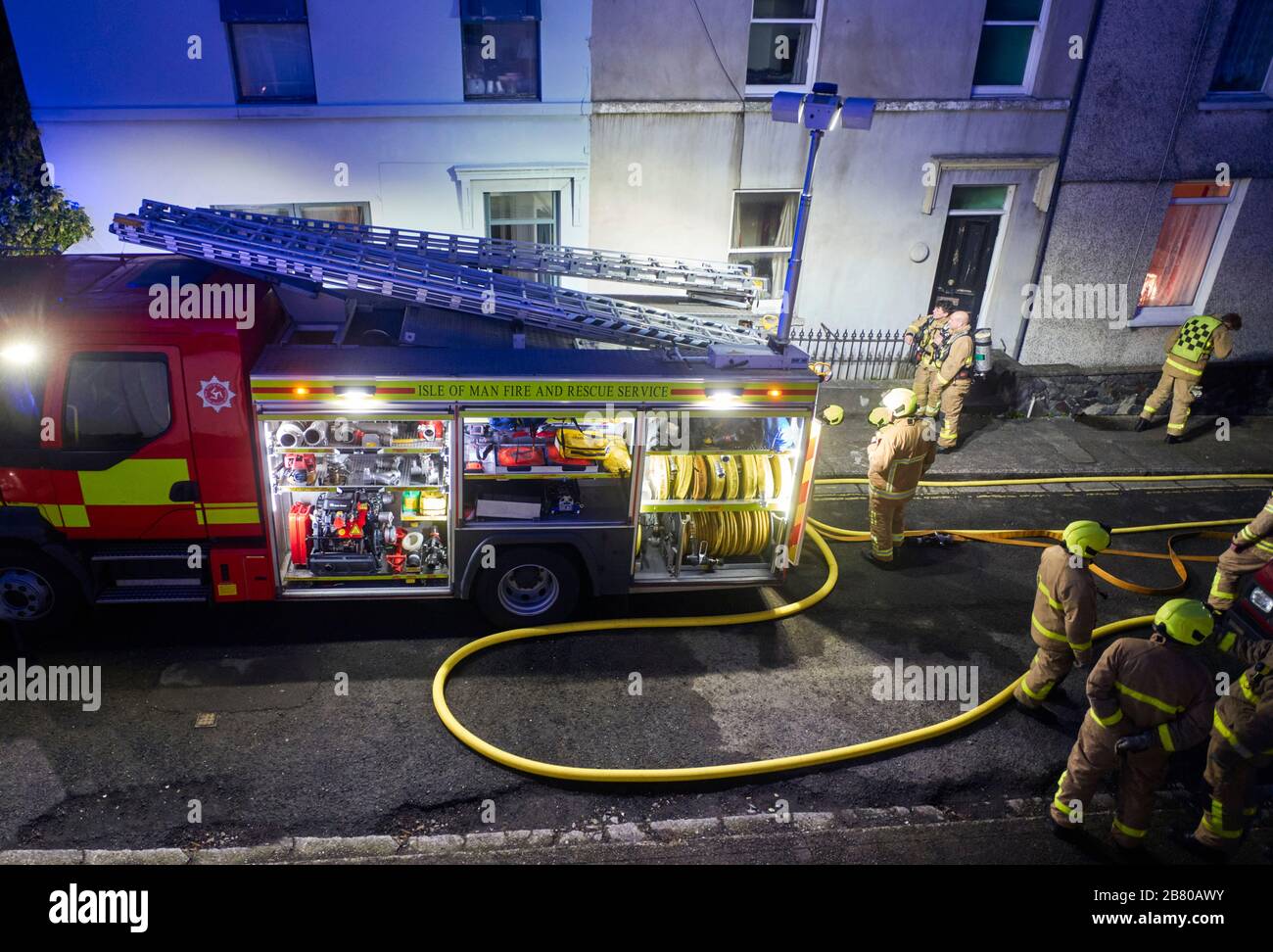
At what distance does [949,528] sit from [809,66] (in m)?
6.06

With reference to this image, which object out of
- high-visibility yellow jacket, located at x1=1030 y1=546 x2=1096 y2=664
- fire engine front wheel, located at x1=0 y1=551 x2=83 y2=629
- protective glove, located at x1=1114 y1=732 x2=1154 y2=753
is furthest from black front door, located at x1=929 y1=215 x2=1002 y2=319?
fire engine front wheel, located at x1=0 y1=551 x2=83 y2=629

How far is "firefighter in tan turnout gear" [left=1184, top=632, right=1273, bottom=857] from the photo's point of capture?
492 centimetres

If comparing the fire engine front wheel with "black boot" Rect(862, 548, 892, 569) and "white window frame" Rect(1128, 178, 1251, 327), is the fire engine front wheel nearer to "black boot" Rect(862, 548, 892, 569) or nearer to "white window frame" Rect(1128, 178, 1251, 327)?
"black boot" Rect(862, 548, 892, 569)

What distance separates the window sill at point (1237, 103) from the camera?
11.6m

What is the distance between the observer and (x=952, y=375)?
10.6 m

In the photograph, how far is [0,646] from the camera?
21.4 ft

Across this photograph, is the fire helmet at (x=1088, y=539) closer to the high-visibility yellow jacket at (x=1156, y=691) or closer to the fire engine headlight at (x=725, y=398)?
the high-visibility yellow jacket at (x=1156, y=691)

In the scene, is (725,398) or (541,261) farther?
(541,261)

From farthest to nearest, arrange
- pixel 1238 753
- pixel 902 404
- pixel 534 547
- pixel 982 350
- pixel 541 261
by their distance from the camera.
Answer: pixel 982 350 < pixel 902 404 < pixel 541 261 < pixel 534 547 < pixel 1238 753

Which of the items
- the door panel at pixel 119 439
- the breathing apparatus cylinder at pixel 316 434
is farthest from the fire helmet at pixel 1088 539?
the door panel at pixel 119 439

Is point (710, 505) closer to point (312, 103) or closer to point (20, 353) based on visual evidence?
point (20, 353)

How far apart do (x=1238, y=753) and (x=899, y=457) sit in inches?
135

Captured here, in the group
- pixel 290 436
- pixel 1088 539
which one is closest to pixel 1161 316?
pixel 1088 539

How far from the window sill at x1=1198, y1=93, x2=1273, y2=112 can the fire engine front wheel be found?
13869 millimetres
